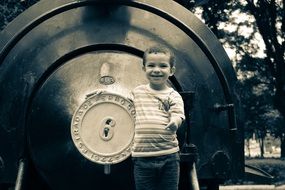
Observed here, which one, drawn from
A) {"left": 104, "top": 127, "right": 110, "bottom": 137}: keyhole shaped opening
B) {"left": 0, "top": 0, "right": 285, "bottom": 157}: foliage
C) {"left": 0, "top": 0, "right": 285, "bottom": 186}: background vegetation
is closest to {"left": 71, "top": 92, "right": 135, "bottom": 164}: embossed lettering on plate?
{"left": 104, "top": 127, "right": 110, "bottom": 137}: keyhole shaped opening

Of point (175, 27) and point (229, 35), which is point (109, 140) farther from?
point (229, 35)

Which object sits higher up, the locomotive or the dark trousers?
the locomotive

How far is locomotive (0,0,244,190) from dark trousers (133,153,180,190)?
0.13 meters

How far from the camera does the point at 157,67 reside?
8.21ft

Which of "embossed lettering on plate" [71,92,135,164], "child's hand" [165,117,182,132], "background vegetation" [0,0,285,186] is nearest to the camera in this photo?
"child's hand" [165,117,182,132]

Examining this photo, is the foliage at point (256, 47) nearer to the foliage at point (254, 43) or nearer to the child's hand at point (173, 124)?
the foliage at point (254, 43)

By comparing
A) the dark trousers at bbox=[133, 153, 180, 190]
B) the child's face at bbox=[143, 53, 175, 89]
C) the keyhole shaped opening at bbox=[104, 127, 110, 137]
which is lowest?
the dark trousers at bbox=[133, 153, 180, 190]

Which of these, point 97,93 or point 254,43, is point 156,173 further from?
point 254,43

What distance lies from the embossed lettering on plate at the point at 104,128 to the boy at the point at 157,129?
8 cm

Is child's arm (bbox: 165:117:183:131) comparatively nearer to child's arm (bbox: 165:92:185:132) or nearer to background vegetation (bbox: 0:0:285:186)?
child's arm (bbox: 165:92:185:132)

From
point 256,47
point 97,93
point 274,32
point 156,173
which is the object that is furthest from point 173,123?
point 256,47

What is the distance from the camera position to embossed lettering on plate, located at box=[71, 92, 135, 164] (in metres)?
2.52

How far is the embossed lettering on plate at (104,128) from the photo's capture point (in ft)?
8.28

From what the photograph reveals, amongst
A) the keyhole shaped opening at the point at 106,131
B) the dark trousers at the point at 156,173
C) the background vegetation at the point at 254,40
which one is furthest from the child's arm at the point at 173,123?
the background vegetation at the point at 254,40
